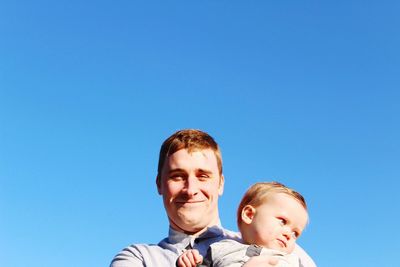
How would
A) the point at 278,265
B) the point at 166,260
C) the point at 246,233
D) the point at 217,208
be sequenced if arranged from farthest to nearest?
the point at 217,208 < the point at 166,260 < the point at 246,233 < the point at 278,265

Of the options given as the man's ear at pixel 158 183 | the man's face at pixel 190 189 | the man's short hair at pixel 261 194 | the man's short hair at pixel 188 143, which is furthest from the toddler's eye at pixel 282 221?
the man's ear at pixel 158 183

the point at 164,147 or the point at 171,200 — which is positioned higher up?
the point at 164,147

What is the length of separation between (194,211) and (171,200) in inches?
10.9

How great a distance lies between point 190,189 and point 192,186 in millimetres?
41

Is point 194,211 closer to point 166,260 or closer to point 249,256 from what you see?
point 166,260

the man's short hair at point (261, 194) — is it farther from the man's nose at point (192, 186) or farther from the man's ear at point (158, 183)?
the man's ear at point (158, 183)

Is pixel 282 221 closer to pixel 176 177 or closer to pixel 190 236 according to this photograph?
pixel 190 236

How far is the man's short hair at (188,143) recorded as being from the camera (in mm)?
6730

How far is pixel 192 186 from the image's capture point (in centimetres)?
662

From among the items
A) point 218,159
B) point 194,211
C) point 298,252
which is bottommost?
point 298,252

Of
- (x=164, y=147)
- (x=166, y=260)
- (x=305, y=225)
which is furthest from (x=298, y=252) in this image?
(x=164, y=147)

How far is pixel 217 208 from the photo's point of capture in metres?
6.89

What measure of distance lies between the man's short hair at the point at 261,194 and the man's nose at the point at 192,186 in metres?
0.61

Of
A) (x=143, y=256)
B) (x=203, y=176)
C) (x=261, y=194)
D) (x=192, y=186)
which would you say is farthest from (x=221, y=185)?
(x=143, y=256)
